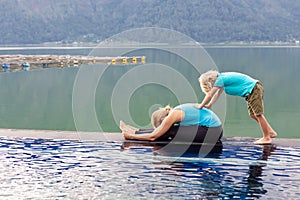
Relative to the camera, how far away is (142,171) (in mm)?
8320

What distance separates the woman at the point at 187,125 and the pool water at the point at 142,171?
31 cm

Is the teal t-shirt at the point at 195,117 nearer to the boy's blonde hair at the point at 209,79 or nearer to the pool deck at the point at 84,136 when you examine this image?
the boy's blonde hair at the point at 209,79

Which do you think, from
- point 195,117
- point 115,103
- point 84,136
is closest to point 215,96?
point 195,117

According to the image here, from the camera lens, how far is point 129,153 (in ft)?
31.0

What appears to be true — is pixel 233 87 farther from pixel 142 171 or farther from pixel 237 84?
pixel 142 171

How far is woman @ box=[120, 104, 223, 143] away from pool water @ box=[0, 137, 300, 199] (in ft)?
1.03

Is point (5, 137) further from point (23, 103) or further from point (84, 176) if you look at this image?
point (23, 103)

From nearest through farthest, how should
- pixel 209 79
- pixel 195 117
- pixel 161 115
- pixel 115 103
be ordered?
pixel 209 79, pixel 195 117, pixel 161 115, pixel 115 103

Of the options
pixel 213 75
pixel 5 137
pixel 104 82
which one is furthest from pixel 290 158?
pixel 104 82

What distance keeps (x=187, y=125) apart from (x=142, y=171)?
67.9 inches

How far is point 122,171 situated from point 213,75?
2.39 metres

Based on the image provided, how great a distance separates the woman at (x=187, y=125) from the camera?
31.8ft

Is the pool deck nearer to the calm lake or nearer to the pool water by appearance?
the pool water

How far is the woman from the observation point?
9.68 metres
